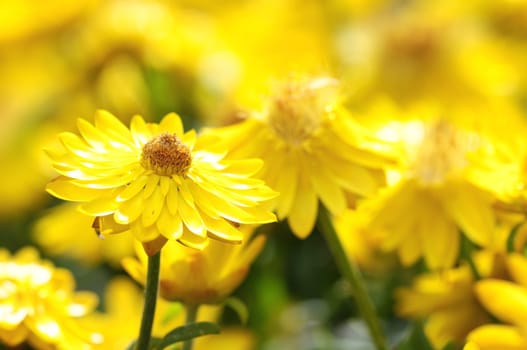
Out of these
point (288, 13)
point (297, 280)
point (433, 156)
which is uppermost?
point (433, 156)

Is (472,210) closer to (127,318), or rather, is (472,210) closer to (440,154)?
(440,154)

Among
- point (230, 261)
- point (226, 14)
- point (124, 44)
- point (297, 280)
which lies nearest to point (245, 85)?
point (124, 44)

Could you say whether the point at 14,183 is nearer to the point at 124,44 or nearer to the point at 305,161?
the point at 124,44

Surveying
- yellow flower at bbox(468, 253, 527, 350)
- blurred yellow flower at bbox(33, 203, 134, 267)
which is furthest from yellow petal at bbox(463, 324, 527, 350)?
blurred yellow flower at bbox(33, 203, 134, 267)

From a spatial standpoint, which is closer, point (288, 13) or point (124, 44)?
point (124, 44)

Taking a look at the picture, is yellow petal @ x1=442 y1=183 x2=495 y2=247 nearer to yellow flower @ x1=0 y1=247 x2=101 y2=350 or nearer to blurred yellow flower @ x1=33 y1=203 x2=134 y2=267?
yellow flower @ x1=0 y1=247 x2=101 y2=350

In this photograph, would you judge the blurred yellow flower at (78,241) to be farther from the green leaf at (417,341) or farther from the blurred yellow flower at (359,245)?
the green leaf at (417,341)
